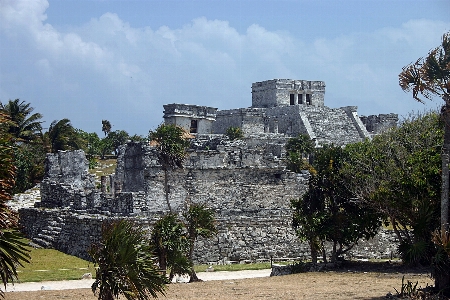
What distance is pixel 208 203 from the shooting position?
87.6 ft

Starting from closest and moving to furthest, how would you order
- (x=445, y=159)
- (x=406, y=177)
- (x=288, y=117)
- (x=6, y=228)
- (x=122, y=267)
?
(x=6, y=228), (x=122, y=267), (x=445, y=159), (x=406, y=177), (x=288, y=117)

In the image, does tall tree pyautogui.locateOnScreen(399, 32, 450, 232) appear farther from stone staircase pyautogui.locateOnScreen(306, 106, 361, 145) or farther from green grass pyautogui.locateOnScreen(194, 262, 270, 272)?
stone staircase pyautogui.locateOnScreen(306, 106, 361, 145)

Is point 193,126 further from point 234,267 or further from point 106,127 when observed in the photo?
point 106,127

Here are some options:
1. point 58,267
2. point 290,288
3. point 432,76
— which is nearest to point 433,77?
point 432,76

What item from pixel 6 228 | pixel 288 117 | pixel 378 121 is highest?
pixel 378 121

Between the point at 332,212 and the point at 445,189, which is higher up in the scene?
the point at 445,189

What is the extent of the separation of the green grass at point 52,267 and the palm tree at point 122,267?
539 cm

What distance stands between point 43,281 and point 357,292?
7947 mm

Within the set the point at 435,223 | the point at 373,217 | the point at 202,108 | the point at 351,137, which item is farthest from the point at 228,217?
the point at 351,137

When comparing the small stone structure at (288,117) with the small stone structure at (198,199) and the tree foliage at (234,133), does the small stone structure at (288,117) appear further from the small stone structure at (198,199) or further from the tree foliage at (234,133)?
the small stone structure at (198,199)

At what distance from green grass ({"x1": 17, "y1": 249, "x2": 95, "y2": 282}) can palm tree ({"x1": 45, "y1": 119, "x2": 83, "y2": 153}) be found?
1999cm

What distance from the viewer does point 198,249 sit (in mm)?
22391

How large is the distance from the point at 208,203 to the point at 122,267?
15.1 metres

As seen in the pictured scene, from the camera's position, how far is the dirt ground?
1423 centimetres
